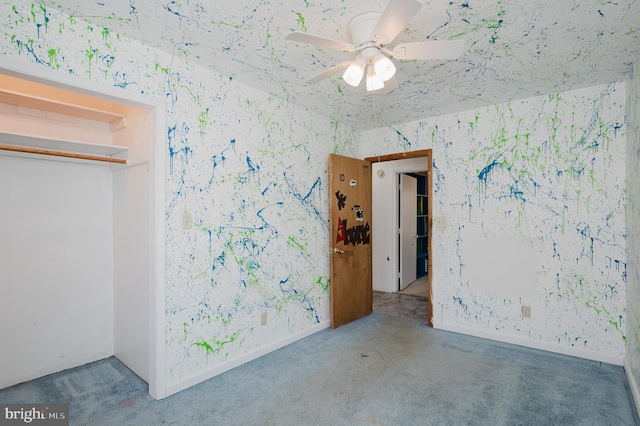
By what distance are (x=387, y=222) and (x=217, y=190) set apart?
128 inches

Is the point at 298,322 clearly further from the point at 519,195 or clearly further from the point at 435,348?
the point at 519,195

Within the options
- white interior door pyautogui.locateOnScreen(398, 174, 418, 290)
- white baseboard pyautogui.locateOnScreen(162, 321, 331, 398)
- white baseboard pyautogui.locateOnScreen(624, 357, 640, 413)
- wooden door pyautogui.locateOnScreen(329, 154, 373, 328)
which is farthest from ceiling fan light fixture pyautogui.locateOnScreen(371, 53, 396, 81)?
white interior door pyautogui.locateOnScreen(398, 174, 418, 290)

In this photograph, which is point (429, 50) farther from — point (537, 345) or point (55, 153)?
point (537, 345)

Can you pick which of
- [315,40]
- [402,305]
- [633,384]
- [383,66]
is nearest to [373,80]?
[383,66]

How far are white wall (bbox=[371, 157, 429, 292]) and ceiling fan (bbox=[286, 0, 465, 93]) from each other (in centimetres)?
327

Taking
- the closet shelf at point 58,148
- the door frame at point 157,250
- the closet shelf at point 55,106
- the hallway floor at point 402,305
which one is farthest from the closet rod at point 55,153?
the hallway floor at point 402,305

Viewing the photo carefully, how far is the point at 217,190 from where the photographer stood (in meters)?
2.54

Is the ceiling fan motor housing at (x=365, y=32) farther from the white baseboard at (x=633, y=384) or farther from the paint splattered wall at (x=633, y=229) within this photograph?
the white baseboard at (x=633, y=384)

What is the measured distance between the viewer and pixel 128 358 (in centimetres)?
266

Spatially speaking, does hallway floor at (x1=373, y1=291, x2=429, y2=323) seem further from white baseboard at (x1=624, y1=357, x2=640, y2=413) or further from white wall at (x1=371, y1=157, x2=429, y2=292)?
white baseboard at (x1=624, y1=357, x2=640, y2=413)

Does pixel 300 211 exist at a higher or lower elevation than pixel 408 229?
higher

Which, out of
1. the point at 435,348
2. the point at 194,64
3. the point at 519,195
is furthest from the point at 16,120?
the point at 519,195

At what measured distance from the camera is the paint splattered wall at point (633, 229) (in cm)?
221

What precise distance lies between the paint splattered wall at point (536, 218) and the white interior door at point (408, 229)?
5.32 ft
